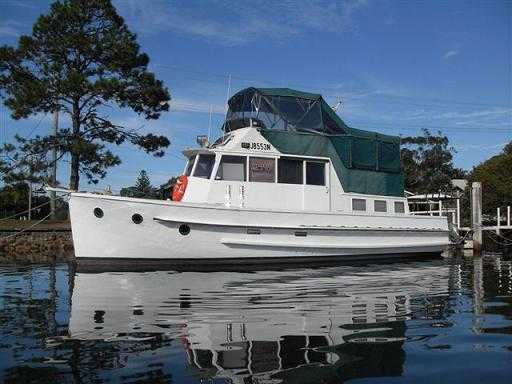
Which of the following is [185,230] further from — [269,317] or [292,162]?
[269,317]

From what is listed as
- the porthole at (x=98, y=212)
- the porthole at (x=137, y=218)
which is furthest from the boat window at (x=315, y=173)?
the porthole at (x=98, y=212)

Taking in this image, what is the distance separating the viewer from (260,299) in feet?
26.5

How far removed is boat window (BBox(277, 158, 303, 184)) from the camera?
15.3m

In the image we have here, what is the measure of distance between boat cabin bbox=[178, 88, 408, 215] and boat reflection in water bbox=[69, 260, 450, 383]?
12.0 feet

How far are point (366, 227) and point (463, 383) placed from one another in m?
11.9

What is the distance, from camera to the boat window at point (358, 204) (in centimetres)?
1616

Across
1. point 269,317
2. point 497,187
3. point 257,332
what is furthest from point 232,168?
point 497,187

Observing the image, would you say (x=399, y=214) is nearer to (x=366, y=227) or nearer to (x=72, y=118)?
(x=366, y=227)

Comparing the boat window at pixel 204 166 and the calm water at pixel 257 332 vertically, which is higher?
the boat window at pixel 204 166

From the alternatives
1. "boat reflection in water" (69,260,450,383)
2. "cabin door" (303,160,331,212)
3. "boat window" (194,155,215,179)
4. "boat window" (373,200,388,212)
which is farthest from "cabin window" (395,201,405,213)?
"boat window" (194,155,215,179)

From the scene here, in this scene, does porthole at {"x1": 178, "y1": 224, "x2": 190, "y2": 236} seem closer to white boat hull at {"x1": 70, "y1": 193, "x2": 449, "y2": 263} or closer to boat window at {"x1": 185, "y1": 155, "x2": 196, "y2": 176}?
white boat hull at {"x1": 70, "y1": 193, "x2": 449, "y2": 263}

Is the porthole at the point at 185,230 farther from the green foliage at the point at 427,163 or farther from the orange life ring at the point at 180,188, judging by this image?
the green foliage at the point at 427,163

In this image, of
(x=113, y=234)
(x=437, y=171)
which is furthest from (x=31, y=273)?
(x=437, y=171)

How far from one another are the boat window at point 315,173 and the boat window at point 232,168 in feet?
6.70
